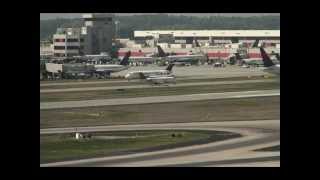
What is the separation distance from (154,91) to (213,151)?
3.17 feet

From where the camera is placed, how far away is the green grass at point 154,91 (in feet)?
15.2

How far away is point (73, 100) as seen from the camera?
482 centimetres

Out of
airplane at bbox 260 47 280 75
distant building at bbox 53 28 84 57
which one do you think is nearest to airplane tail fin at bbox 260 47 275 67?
airplane at bbox 260 47 280 75

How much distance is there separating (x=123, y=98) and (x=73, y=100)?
503 millimetres

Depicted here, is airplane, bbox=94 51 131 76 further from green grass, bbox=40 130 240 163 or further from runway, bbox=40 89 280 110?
green grass, bbox=40 130 240 163

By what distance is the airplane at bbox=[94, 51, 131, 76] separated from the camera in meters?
4.29

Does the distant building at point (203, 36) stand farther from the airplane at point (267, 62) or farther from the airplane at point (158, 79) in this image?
the airplane at point (158, 79)

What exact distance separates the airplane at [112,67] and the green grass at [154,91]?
8.5 inches

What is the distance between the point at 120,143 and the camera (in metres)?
4.51

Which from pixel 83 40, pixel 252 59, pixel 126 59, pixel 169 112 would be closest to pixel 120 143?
pixel 169 112

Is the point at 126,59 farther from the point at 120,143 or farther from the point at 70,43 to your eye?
the point at 120,143
